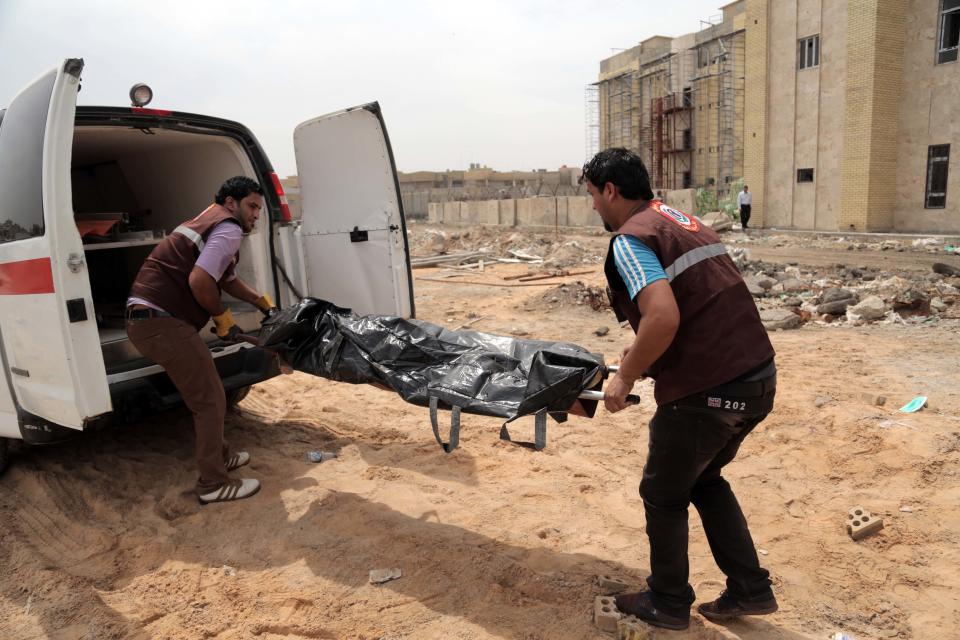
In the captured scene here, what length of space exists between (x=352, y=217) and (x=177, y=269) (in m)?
1.42

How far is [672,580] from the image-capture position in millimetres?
2629

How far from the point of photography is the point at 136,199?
6387 millimetres

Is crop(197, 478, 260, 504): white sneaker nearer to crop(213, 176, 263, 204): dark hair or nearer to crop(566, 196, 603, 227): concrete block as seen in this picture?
crop(213, 176, 263, 204): dark hair

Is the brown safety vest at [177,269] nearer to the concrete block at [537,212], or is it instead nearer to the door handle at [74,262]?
the door handle at [74,262]

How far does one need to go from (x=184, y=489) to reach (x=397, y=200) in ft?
7.86

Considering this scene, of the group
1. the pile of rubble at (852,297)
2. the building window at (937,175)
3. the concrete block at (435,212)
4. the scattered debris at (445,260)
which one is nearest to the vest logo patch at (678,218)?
the pile of rubble at (852,297)

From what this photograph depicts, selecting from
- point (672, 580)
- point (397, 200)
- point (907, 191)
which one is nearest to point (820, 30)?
point (907, 191)

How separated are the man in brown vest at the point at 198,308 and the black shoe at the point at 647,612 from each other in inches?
95.3

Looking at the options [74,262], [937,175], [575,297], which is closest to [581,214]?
[937,175]

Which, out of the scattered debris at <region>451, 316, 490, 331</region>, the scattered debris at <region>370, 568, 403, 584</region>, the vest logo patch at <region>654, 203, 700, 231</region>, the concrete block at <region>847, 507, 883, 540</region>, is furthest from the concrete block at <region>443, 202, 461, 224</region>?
the vest logo patch at <region>654, 203, 700, 231</region>

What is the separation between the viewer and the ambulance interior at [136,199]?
4.70 m

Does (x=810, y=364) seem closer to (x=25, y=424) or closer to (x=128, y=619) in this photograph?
(x=128, y=619)

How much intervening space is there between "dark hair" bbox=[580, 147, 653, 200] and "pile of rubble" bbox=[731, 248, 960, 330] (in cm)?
656

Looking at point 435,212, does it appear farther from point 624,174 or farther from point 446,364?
point 624,174
